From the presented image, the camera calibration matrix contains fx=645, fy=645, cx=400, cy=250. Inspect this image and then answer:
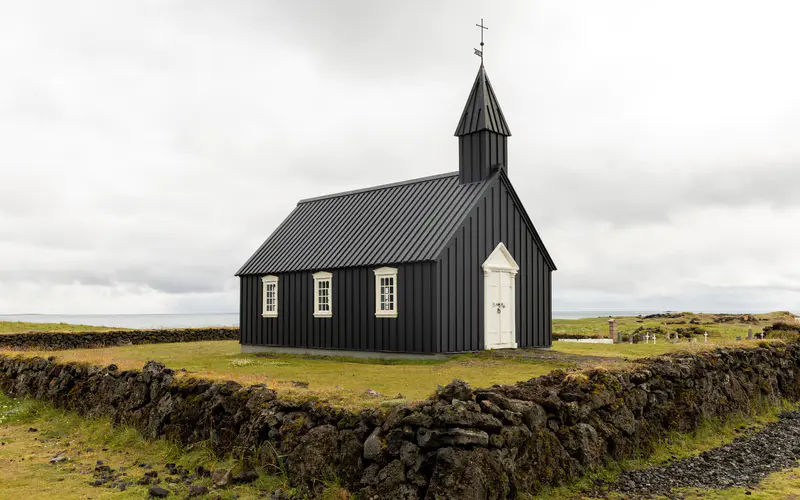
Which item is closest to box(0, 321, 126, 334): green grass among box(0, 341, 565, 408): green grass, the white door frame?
box(0, 341, 565, 408): green grass

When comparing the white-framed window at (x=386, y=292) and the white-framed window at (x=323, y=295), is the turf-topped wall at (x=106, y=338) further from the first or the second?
the white-framed window at (x=386, y=292)

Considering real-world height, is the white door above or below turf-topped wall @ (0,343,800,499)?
above

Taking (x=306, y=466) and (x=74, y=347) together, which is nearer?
(x=306, y=466)

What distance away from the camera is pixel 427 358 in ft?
→ 71.8

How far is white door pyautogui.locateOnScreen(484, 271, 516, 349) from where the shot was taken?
23781mm

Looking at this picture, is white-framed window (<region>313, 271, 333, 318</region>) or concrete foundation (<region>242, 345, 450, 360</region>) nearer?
concrete foundation (<region>242, 345, 450, 360</region>)

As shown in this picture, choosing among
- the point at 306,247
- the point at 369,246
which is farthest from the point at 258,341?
the point at 369,246

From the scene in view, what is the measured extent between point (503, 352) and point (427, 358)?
2789 millimetres

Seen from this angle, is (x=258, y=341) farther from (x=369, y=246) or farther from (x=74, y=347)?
(x=74, y=347)

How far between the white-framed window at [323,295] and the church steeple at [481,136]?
685 cm

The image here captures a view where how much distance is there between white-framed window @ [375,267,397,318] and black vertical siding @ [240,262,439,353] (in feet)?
0.67

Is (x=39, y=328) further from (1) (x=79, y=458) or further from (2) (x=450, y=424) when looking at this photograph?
(2) (x=450, y=424)

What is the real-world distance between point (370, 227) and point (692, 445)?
52.5 feet

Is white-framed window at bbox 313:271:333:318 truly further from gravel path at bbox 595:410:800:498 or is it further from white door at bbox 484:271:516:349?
gravel path at bbox 595:410:800:498
